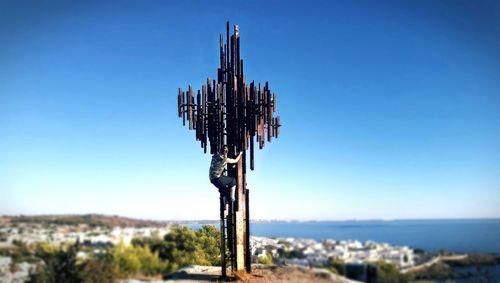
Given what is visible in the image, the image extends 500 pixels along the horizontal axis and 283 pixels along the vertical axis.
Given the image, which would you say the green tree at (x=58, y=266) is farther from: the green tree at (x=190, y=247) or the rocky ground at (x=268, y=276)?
the green tree at (x=190, y=247)

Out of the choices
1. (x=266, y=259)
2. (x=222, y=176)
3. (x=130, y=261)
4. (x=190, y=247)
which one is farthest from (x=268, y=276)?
(x=190, y=247)

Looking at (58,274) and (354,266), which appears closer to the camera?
(354,266)

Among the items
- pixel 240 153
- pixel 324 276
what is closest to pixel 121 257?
pixel 240 153

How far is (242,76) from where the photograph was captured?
1209 cm

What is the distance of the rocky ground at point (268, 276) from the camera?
10.7 metres

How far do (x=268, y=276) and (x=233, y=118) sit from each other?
194 inches

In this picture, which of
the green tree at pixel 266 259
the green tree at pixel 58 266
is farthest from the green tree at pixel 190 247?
the green tree at pixel 58 266

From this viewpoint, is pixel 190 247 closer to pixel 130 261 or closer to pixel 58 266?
pixel 130 261

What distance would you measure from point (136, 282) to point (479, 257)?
13.8 m

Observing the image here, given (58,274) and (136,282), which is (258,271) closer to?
(136,282)

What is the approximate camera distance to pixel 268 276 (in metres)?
11.1

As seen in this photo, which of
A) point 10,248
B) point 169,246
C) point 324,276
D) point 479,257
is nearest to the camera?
point 10,248

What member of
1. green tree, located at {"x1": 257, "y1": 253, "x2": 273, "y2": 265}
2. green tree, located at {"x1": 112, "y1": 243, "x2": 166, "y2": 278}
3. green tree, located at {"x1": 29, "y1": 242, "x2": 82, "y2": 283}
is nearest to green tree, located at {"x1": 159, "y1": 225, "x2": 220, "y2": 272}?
green tree, located at {"x1": 257, "y1": 253, "x2": 273, "y2": 265}

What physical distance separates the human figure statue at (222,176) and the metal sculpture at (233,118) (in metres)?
0.19
